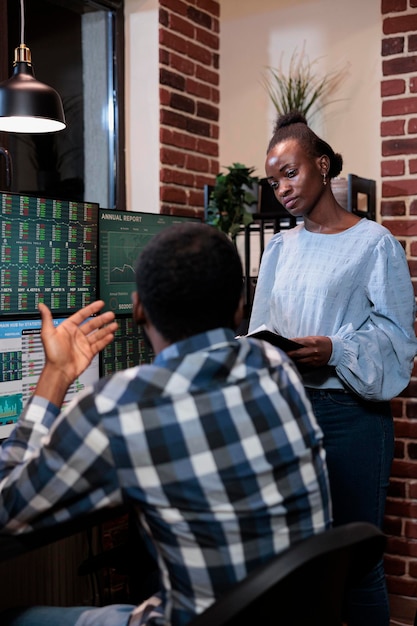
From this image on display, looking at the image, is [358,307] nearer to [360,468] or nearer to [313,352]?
[313,352]

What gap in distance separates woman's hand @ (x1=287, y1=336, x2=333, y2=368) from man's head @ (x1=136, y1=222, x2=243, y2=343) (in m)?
0.74

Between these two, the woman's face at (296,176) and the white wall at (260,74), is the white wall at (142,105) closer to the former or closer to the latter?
the white wall at (260,74)

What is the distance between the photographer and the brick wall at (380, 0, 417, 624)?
2812mm

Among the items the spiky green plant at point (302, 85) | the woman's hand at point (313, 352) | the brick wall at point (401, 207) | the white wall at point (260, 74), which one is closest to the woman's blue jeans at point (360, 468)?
the woman's hand at point (313, 352)

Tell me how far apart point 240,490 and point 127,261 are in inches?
57.4

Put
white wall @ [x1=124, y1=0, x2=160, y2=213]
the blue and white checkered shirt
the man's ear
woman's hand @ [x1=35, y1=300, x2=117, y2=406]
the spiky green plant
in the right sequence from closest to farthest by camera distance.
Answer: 1. the blue and white checkered shirt
2. the man's ear
3. woman's hand @ [x1=35, y1=300, x2=117, y2=406]
4. white wall @ [x1=124, y1=0, x2=160, y2=213]
5. the spiky green plant

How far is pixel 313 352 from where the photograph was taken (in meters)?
1.87

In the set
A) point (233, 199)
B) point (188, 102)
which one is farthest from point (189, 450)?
point (188, 102)

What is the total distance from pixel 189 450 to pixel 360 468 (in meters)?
0.99

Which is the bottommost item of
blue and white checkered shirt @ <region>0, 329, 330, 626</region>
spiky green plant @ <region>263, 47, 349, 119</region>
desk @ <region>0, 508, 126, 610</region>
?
desk @ <region>0, 508, 126, 610</region>

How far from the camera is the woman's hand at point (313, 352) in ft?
6.15

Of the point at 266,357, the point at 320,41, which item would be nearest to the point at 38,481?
the point at 266,357

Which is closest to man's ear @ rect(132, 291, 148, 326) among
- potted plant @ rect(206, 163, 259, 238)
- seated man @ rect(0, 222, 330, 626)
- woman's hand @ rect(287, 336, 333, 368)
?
seated man @ rect(0, 222, 330, 626)

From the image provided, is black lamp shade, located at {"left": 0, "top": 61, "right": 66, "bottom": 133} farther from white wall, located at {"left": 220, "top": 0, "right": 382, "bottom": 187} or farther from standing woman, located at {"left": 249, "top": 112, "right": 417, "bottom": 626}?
white wall, located at {"left": 220, "top": 0, "right": 382, "bottom": 187}
